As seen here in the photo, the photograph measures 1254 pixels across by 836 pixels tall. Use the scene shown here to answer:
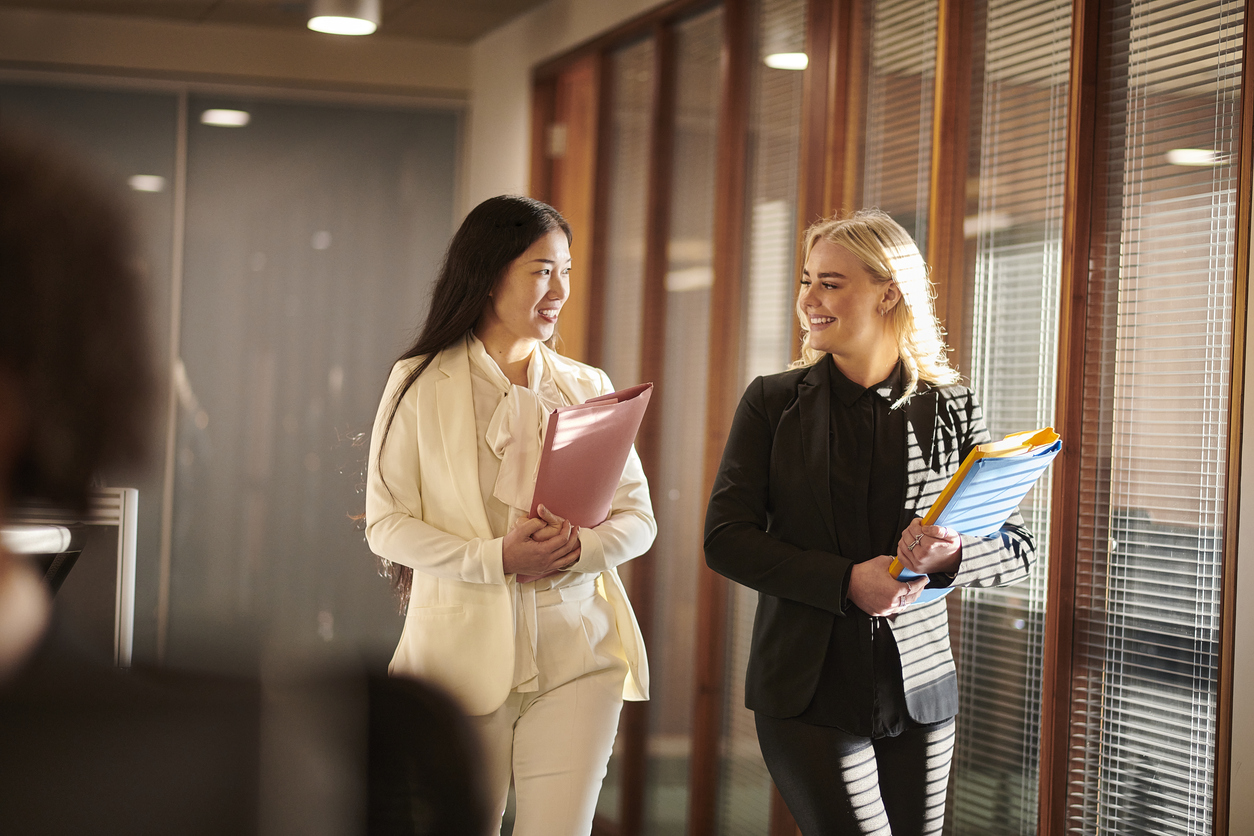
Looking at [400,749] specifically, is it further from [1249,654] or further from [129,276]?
[1249,654]

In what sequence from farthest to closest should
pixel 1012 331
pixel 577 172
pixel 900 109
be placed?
1. pixel 577 172
2. pixel 900 109
3. pixel 1012 331

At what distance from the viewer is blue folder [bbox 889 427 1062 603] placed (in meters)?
1.70

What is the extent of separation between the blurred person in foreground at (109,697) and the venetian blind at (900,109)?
2.32 meters

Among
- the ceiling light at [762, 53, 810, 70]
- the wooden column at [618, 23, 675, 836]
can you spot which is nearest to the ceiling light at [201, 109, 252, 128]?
the wooden column at [618, 23, 675, 836]

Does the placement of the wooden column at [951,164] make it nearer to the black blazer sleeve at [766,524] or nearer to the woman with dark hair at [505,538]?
the black blazer sleeve at [766,524]

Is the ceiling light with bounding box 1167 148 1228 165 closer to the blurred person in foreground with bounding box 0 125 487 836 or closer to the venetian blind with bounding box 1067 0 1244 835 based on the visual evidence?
the venetian blind with bounding box 1067 0 1244 835

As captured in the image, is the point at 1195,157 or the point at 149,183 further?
the point at 149,183

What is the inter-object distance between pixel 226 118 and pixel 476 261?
3486 mm

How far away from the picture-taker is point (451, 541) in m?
2.08

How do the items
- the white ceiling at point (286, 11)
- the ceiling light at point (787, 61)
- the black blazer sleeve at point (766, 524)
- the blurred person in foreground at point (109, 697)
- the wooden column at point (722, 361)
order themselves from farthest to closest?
the white ceiling at point (286, 11), the wooden column at point (722, 361), the ceiling light at point (787, 61), the black blazer sleeve at point (766, 524), the blurred person in foreground at point (109, 697)

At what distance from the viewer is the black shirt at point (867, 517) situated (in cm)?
193

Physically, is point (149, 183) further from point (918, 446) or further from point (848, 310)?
point (918, 446)

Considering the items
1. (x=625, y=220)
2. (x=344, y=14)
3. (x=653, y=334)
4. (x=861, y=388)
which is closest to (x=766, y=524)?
(x=861, y=388)

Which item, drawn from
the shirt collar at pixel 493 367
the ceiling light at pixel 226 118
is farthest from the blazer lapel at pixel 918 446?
the ceiling light at pixel 226 118
